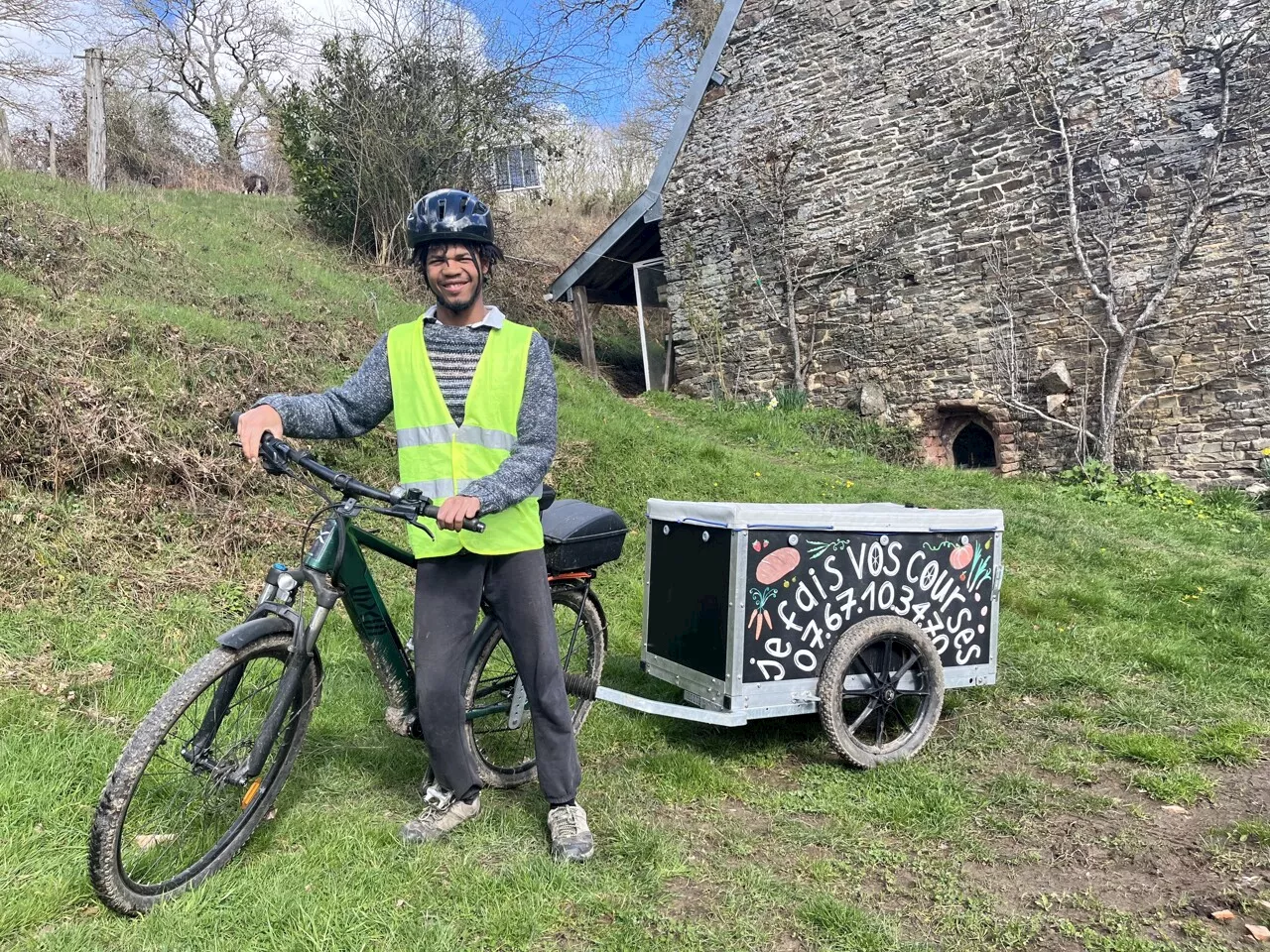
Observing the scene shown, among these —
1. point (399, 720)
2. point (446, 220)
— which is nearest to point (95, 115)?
point (446, 220)

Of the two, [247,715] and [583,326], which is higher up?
[583,326]

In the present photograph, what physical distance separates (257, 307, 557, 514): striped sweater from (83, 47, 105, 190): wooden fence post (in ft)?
41.6

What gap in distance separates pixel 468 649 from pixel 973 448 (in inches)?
408

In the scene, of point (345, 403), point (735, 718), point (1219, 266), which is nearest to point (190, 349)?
point (345, 403)

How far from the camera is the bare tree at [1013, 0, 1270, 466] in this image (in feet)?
29.3

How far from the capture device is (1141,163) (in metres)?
9.56

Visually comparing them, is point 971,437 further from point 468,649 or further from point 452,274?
point 452,274

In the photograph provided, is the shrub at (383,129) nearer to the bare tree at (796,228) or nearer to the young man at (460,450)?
the bare tree at (796,228)

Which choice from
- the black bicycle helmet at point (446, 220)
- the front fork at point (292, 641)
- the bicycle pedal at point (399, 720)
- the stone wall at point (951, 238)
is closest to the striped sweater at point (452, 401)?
the black bicycle helmet at point (446, 220)

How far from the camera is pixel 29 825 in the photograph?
2.64 m

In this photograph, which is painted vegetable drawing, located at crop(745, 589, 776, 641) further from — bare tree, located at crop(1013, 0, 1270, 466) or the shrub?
the shrub

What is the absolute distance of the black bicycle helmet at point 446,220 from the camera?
2613 millimetres

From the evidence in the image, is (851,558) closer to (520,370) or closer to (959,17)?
(520,370)

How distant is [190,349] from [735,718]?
5272 mm
